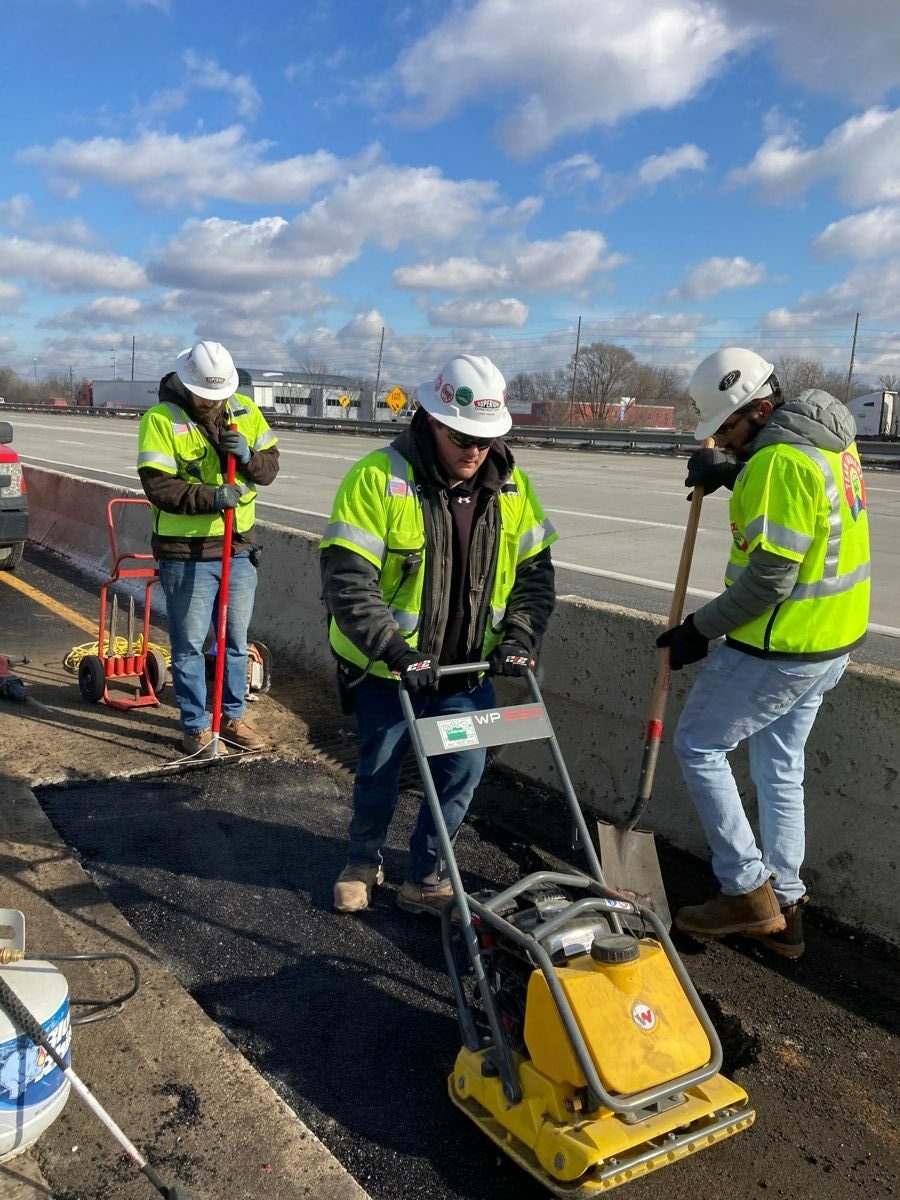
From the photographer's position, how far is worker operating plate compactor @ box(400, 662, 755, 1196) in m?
2.54

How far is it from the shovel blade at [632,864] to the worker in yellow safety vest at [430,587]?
0.61m

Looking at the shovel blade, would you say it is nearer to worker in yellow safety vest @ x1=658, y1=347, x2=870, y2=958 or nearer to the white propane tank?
worker in yellow safety vest @ x1=658, y1=347, x2=870, y2=958

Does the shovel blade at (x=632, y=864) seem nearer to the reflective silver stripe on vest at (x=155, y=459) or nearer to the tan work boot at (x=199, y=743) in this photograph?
the tan work boot at (x=199, y=743)

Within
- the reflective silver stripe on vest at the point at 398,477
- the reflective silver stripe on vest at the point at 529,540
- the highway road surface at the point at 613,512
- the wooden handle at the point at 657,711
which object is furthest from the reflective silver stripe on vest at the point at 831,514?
the highway road surface at the point at 613,512

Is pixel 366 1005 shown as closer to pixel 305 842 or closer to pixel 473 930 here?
pixel 473 930

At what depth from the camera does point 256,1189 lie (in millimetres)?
2557

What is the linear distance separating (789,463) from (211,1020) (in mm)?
2693

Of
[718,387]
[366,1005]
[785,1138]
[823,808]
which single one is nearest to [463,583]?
[718,387]

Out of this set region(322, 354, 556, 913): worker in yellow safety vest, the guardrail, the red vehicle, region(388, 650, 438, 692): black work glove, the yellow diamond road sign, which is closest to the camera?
region(388, 650, 438, 692): black work glove

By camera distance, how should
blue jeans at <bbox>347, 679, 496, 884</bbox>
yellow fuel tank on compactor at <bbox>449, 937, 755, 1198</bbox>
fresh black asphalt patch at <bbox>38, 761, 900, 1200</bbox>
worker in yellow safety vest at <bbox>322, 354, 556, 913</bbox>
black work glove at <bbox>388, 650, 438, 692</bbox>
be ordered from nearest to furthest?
1. yellow fuel tank on compactor at <bbox>449, 937, 755, 1198</bbox>
2. fresh black asphalt patch at <bbox>38, 761, 900, 1200</bbox>
3. black work glove at <bbox>388, 650, 438, 692</bbox>
4. worker in yellow safety vest at <bbox>322, 354, 556, 913</bbox>
5. blue jeans at <bbox>347, 679, 496, 884</bbox>

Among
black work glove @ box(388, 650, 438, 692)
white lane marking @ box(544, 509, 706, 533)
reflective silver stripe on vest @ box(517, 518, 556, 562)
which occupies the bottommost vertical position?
white lane marking @ box(544, 509, 706, 533)

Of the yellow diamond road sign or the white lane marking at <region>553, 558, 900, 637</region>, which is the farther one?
the yellow diamond road sign

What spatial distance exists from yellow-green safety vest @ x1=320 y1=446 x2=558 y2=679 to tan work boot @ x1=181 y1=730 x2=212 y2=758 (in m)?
1.90

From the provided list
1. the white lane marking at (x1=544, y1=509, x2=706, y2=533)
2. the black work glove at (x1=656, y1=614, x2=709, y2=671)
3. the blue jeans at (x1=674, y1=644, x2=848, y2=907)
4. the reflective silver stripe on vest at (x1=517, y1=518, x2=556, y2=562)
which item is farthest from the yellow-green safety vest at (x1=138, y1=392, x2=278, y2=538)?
the white lane marking at (x1=544, y1=509, x2=706, y2=533)
